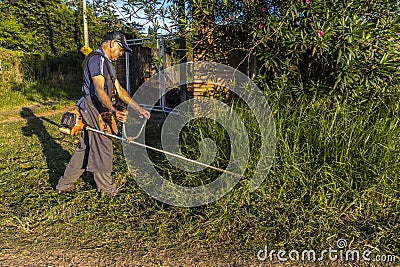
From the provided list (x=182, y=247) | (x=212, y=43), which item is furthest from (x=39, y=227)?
(x=212, y=43)

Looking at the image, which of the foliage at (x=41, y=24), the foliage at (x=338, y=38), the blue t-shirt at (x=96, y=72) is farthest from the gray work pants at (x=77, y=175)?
the foliage at (x=41, y=24)

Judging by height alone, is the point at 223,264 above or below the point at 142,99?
A: below

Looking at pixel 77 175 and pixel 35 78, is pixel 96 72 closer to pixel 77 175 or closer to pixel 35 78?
pixel 77 175

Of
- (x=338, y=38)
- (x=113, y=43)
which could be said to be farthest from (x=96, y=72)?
(x=338, y=38)

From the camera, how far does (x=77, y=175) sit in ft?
14.5

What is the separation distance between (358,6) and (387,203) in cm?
244

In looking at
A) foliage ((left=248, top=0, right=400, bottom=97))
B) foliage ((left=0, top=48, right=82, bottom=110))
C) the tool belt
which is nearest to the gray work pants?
the tool belt

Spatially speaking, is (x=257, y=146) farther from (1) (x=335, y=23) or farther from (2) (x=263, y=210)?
(1) (x=335, y=23)

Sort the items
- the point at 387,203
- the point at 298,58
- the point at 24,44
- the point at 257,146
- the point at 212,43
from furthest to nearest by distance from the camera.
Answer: the point at 24,44
the point at 212,43
the point at 298,58
the point at 257,146
the point at 387,203

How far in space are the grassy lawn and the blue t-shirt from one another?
3.93 ft

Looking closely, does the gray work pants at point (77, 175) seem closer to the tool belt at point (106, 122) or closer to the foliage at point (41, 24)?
the tool belt at point (106, 122)

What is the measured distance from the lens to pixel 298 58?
4.94m

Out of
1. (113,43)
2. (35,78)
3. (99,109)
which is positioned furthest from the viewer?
(35,78)

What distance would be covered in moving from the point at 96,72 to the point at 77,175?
4.46ft
